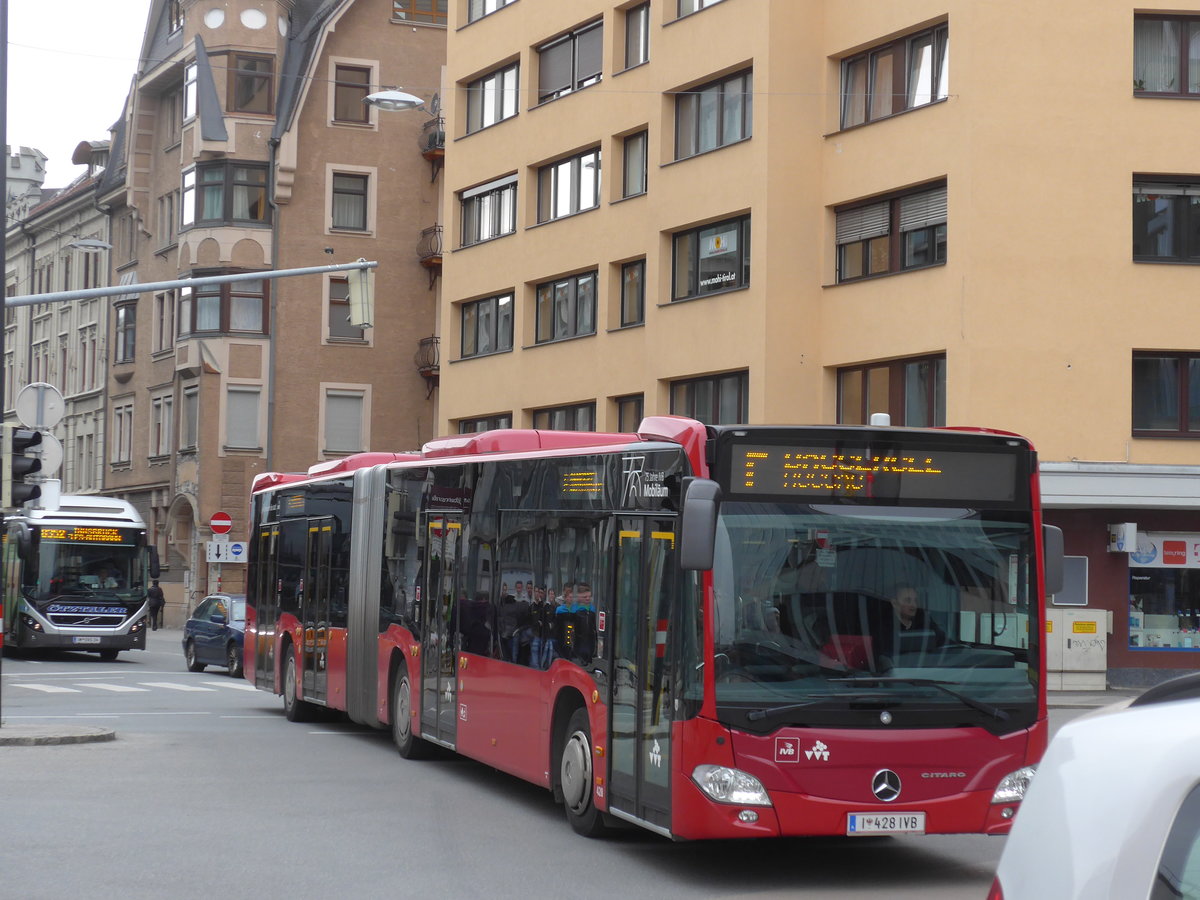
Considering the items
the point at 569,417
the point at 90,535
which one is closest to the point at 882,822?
the point at 569,417

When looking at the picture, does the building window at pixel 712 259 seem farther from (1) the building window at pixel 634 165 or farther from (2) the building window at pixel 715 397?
(1) the building window at pixel 634 165

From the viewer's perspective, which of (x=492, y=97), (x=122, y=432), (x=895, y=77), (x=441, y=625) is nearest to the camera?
(x=441, y=625)

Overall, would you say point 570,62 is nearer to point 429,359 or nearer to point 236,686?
point 236,686

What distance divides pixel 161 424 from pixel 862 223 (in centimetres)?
3290

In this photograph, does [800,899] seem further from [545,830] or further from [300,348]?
[300,348]

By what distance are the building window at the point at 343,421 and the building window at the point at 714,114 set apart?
76.0 ft

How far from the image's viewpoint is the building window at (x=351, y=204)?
55906 mm

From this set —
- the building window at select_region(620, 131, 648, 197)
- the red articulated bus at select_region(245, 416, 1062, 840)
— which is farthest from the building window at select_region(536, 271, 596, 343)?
the red articulated bus at select_region(245, 416, 1062, 840)

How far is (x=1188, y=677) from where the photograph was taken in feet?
10.8

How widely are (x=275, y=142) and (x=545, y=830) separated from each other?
44405 millimetres

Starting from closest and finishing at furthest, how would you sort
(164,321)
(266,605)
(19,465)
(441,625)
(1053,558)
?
(1053,558) → (441,625) → (19,465) → (266,605) → (164,321)

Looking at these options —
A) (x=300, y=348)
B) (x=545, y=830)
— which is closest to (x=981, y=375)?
(x=545, y=830)

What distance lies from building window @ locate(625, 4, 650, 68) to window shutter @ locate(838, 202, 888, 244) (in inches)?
252

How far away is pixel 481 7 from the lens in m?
42.8
